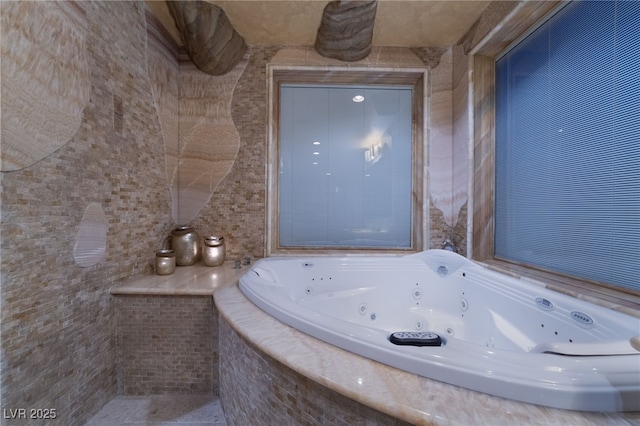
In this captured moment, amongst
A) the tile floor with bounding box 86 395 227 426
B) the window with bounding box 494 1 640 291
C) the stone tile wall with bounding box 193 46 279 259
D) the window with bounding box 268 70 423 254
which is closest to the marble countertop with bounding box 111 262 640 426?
the tile floor with bounding box 86 395 227 426

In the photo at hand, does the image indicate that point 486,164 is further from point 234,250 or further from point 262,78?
point 234,250

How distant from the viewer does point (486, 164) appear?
1.85 m

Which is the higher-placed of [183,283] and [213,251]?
[213,251]

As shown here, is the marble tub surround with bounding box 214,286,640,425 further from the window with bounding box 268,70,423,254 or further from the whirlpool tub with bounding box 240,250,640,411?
the window with bounding box 268,70,423,254

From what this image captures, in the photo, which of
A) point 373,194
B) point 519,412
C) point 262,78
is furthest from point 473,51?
point 519,412

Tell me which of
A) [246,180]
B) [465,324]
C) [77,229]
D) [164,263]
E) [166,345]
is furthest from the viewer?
[246,180]

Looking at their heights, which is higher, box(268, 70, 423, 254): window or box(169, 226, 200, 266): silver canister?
box(268, 70, 423, 254): window

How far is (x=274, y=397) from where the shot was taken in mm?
759

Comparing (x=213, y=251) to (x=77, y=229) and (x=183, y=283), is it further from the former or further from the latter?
(x=77, y=229)

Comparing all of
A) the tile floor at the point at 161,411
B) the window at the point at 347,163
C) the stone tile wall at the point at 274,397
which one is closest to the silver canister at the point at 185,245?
the window at the point at 347,163

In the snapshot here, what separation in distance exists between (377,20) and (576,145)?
1509 mm

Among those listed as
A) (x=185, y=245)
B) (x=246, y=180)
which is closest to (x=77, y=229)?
(x=185, y=245)

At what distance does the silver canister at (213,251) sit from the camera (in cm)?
184

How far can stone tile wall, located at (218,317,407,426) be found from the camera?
602 millimetres
